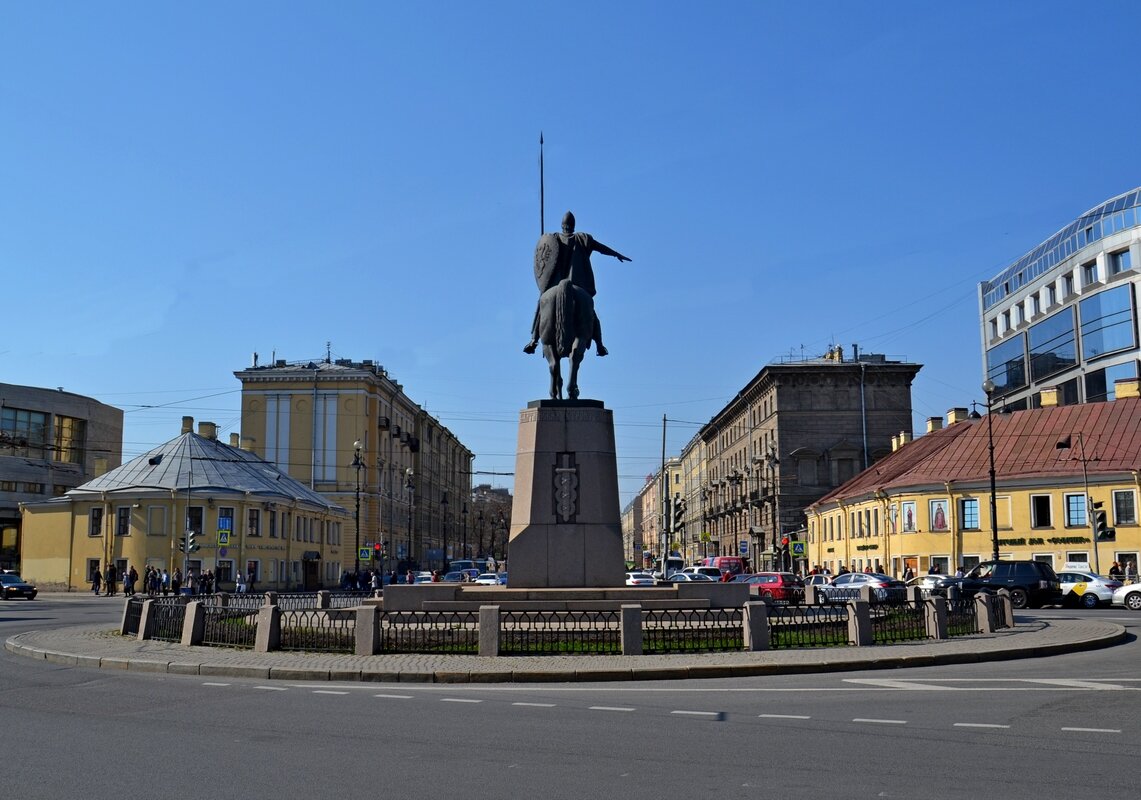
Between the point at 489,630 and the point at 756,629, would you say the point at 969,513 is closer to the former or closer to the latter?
the point at 756,629

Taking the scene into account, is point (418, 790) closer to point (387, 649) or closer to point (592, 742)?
point (592, 742)

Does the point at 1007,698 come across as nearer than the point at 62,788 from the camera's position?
No

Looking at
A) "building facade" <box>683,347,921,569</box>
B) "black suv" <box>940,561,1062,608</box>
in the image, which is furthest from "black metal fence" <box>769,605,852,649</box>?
"building facade" <box>683,347,921,569</box>

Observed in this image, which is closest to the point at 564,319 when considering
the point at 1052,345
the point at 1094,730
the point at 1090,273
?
the point at 1094,730

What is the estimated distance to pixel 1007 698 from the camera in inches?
512

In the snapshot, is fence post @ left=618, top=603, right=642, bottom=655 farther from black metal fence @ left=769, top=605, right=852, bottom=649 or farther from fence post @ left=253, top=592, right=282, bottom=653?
fence post @ left=253, top=592, right=282, bottom=653

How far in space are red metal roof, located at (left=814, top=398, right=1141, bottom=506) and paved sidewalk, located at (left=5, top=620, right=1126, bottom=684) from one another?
32.4 meters

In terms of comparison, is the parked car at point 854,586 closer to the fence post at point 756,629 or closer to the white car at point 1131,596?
the white car at point 1131,596

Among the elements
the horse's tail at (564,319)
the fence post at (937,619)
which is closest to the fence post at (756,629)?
the fence post at (937,619)

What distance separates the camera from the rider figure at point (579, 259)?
23750mm

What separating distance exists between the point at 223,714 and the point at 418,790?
5.00 meters

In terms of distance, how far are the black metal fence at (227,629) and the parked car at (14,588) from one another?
111 feet

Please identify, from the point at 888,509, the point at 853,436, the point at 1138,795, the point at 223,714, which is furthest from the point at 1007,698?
the point at 853,436

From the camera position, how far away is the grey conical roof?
58406mm
